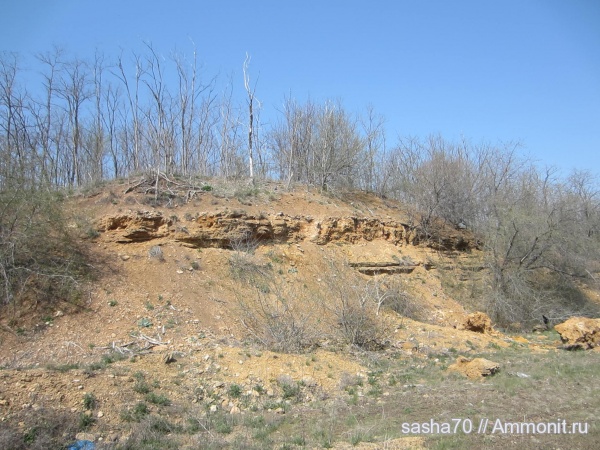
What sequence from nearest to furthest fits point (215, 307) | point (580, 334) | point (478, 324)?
point (580, 334)
point (215, 307)
point (478, 324)

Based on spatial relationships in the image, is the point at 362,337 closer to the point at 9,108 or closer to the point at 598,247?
the point at 598,247

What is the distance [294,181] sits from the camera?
24.5 meters

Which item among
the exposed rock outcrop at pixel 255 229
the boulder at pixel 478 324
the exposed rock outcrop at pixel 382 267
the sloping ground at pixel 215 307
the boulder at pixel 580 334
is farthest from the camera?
the exposed rock outcrop at pixel 382 267

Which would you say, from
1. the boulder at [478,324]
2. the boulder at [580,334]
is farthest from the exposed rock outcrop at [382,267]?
the boulder at [580,334]

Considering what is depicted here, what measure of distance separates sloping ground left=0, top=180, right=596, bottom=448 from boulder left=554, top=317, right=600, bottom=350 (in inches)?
33.9

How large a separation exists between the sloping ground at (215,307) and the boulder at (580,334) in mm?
862

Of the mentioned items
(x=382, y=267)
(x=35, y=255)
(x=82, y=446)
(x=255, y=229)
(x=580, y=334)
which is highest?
(x=255, y=229)

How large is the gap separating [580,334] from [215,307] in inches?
415

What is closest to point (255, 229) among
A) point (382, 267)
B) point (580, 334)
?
point (382, 267)

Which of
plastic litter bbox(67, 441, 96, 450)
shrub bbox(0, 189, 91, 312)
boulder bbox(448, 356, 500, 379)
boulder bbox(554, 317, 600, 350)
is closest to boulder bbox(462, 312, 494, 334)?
boulder bbox(554, 317, 600, 350)

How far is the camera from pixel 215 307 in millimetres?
13695

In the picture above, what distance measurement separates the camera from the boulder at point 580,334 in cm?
1323

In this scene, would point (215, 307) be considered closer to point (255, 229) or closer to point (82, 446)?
point (255, 229)

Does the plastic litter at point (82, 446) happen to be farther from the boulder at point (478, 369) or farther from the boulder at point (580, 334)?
the boulder at point (580, 334)
